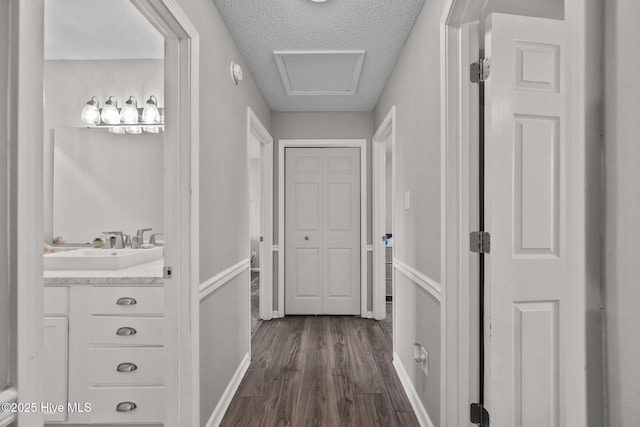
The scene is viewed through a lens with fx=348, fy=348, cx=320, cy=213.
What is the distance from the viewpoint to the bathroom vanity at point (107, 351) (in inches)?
69.8

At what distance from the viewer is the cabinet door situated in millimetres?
1759

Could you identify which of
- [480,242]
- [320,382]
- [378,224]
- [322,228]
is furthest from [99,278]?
[378,224]

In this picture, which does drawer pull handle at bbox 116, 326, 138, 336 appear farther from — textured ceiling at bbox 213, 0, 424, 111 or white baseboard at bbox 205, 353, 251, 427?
textured ceiling at bbox 213, 0, 424, 111

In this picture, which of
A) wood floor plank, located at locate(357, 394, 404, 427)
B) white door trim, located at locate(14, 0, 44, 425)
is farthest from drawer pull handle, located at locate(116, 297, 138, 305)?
wood floor plank, located at locate(357, 394, 404, 427)

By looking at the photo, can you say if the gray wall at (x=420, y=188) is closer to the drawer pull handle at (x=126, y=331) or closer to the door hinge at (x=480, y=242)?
the door hinge at (x=480, y=242)

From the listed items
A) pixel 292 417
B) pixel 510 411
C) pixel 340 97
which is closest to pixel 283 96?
pixel 340 97

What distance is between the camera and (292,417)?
6.63 feet

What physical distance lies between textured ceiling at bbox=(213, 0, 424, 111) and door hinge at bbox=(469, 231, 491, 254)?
139 cm

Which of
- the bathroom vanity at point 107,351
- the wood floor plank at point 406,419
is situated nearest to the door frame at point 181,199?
the bathroom vanity at point 107,351

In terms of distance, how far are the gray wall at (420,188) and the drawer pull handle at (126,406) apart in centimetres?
155

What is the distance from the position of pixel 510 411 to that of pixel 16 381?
62.5 inches

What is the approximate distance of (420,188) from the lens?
208cm

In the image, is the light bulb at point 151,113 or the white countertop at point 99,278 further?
the light bulb at point 151,113

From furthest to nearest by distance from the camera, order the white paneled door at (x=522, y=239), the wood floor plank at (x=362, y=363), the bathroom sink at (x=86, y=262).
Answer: the wood floor plank at (x=362, y=363), the bathroom sink at (x=86, y=262), the white paneled door at (x=522, y=239)
